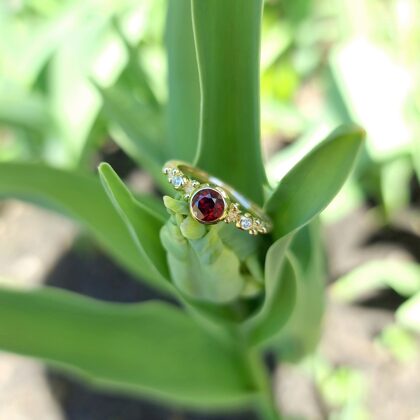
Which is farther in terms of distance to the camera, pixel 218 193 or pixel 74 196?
pixel 74 196

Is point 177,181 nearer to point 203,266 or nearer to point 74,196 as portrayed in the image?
point 203,266

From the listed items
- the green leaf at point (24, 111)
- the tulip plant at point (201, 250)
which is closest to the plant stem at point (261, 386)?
the tulip plant at point (201, 250)

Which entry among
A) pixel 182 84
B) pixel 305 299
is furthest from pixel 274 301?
pixel 182 84

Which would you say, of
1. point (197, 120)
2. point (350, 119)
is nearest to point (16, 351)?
point (197, 120)

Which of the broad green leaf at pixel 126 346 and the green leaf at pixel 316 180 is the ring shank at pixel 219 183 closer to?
the green leaf at pixel 316 180

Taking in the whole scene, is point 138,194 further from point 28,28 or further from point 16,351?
point 28,28
